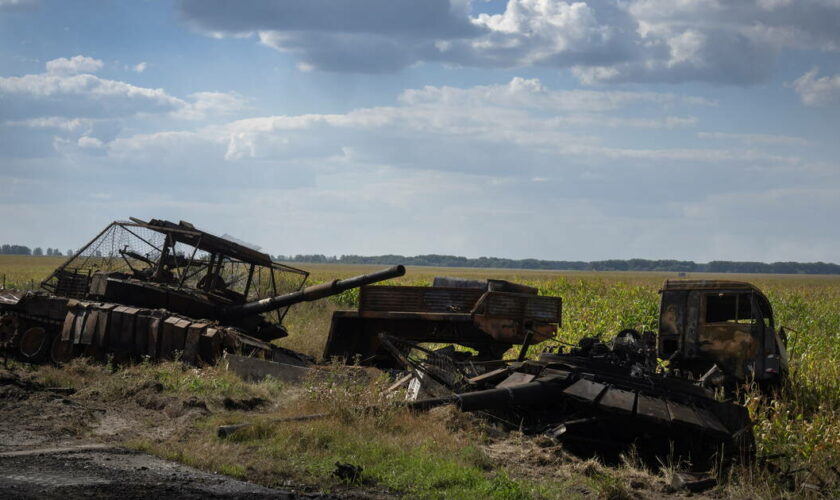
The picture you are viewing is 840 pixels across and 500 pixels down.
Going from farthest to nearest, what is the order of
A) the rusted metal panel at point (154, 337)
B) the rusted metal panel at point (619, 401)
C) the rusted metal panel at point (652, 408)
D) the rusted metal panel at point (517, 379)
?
the rusted metal panel at point (154, 337)
the rusted metal panel at point (517, 379)
the rusted metal panel at point (619, 401)
the rusted metal panel at point (652, 408)

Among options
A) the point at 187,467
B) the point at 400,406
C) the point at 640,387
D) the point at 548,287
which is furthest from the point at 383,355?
the point at 548,287

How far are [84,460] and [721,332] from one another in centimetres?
903

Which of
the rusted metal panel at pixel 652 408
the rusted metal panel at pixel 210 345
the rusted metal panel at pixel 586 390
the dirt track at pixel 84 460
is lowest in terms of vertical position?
the dirt track at pixel 84 460

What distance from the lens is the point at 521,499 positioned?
8109 millimetres

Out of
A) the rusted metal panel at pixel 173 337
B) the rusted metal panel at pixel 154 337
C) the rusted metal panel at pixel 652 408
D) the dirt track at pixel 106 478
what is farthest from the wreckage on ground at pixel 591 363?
the dirt track at pixel 106 478

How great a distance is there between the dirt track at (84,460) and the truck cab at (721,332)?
716 cm

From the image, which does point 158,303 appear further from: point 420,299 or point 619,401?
point 619,401

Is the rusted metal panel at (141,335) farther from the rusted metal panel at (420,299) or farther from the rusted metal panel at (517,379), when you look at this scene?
the rusted metal panel at (517,379)

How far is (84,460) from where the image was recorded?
8914 mm

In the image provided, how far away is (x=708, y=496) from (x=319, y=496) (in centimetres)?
381

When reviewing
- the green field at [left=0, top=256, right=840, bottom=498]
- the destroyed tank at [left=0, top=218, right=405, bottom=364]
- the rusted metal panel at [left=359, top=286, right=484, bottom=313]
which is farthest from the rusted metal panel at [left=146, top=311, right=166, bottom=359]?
the green field at [left=0, top=256, right=840, bottom=498]

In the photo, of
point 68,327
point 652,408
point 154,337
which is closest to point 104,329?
point 68,327

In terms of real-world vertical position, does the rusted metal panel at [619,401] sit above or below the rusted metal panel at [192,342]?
above

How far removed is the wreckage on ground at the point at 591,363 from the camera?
10047 mm
